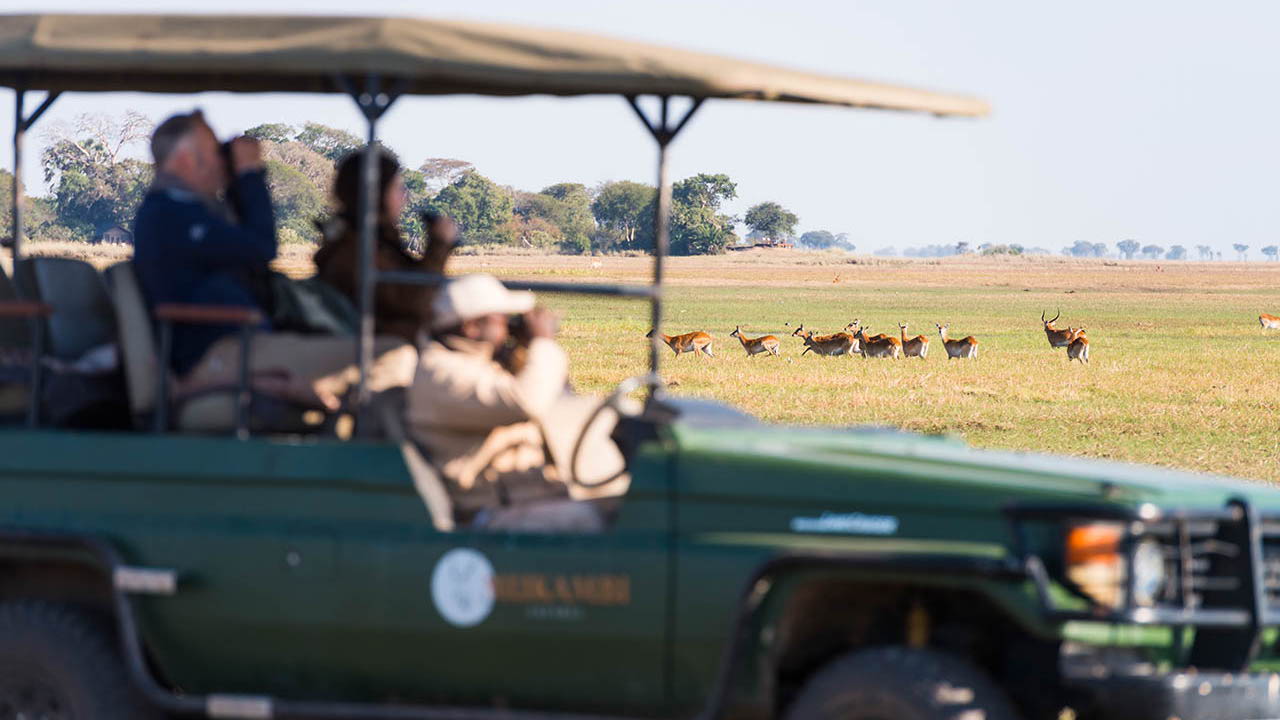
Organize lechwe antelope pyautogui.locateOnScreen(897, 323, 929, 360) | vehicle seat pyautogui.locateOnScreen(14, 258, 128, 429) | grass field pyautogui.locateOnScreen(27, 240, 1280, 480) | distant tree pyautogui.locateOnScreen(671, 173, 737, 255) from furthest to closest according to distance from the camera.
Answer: distant tree pyautogui.locateOnScreen(671, 173, 737, 255)
lechwe antelope pyautogui.locateOnScreen(897, 323, 929, 360)
grass field pyautogui.locateOnScreen(27, 240, 1280, 480)
vehicle seat pyautogui.locateOnScreen(14, 258, 128, 429)

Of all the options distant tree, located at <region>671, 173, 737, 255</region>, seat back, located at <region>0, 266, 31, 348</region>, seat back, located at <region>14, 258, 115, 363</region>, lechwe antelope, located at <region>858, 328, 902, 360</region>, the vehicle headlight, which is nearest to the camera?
the vehicle headlight

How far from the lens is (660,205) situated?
178 inches

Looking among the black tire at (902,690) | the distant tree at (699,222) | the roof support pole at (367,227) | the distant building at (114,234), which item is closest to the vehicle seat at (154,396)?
the roof support pole at (367,227)

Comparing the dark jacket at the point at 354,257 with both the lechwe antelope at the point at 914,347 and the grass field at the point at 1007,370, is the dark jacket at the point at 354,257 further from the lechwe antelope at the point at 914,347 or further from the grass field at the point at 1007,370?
the lechwe antelope at the point at 914,347

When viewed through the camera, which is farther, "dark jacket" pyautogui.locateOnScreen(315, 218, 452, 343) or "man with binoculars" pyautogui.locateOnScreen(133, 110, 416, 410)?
"dark jacket" pyautogui.locateOnScreen(315, 218, 452, 343)

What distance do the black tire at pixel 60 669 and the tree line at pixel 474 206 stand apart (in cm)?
193

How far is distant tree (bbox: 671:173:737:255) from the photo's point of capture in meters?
74.6

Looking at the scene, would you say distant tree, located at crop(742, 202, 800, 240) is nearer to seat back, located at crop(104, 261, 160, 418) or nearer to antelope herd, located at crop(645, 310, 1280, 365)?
antelope herd, located at crop(645, 310, 1280, 365)

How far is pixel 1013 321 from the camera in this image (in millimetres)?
47125

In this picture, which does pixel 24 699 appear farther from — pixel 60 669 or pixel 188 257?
pixel 188 257

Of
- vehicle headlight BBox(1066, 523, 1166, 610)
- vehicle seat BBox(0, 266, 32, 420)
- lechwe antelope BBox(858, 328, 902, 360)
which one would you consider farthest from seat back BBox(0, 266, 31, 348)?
lechwe antelope BBox(858, 328, 902, 360)

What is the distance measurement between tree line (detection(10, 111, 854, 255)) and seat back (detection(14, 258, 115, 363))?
991 mm

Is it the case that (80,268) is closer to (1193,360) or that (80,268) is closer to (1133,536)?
(1133,536)

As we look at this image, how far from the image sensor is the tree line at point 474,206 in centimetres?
1374
